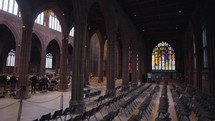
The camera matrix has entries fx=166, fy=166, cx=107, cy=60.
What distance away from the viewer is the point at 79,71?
10320 mm

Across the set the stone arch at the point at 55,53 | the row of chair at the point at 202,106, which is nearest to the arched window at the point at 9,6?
the stone arch at the point at 55,53

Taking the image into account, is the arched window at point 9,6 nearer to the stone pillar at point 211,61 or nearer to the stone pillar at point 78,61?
the stone pillar at point 78,61

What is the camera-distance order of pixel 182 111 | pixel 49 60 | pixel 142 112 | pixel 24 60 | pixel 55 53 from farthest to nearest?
pixel 49 60
pixel 55 53
pixel 24 60
pixel 142 112
pixel 182 111

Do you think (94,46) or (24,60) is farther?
(94,46)

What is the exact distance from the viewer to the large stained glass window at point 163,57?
38.4 metres

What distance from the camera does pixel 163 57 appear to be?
39.0 meters

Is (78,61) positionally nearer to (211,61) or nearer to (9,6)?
(211,61)

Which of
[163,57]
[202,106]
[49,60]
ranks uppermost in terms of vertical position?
[163,57]

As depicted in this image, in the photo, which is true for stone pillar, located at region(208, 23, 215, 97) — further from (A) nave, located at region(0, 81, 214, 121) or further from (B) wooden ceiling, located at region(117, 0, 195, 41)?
(B) wooden ceiling, located at region(117, 0, 195, 41)

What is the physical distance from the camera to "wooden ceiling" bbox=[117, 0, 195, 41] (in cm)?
1925

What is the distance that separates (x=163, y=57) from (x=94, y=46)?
18.7 metres

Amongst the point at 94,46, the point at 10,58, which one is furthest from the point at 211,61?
the point at 10,58

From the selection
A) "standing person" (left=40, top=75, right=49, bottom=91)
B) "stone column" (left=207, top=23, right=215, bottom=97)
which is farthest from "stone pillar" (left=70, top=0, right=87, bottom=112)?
"stone column" (left=207, top=23, right=215, bottom=97)

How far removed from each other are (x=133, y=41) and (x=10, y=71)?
26731mm
